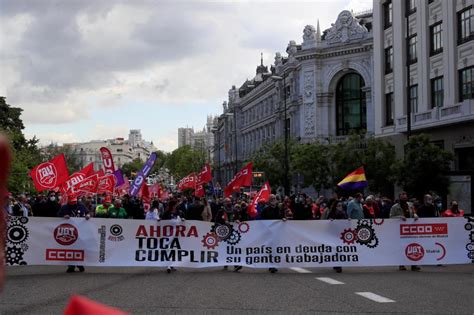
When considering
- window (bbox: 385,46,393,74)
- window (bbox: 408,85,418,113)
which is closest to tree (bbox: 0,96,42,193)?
window (bbox: 385,46,393,74)

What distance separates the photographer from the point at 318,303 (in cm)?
1056

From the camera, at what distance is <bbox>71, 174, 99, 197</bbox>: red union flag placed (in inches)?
947

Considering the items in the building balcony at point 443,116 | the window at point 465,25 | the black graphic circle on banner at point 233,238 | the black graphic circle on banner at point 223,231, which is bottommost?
the black graphic circle on banner at point 233,238

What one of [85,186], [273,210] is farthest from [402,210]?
[85,186]

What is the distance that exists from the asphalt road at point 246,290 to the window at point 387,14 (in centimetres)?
3305

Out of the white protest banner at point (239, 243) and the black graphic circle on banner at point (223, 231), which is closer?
the white protest banner at point (239, 243)

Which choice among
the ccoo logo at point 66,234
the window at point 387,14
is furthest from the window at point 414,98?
the ccoo logo at point 66,234

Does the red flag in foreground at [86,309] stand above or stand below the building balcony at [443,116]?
below

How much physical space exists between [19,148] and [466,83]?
45.7 metres

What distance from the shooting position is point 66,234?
15391 mm

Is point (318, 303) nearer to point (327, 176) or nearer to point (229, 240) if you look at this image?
point (229, 240)

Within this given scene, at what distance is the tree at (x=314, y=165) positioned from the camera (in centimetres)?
5300

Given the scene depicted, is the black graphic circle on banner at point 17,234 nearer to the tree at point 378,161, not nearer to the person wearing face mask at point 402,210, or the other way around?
the person wearing face mask at point 402,210

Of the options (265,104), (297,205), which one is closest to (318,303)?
(297,205)
